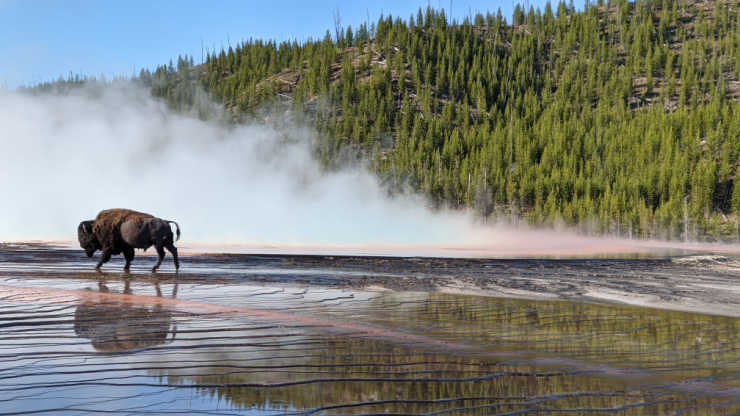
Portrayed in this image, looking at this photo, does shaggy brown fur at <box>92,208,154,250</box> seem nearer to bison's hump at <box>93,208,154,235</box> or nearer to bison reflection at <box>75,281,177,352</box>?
bison's hump at <box>93,208,154,235</box>

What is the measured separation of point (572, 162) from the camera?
11475 centimetres

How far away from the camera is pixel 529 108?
14925 cm

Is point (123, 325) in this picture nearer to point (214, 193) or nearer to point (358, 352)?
point (358, 352)

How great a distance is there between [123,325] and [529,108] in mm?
149198

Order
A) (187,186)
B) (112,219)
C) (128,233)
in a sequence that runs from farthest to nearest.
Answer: (187,186)
(112,219)
(128,233)

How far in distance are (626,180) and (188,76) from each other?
13170cm

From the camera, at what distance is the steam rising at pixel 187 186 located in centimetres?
6300

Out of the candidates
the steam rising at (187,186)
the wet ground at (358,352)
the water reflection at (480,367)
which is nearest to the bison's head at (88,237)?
the wet ground at (358,352)

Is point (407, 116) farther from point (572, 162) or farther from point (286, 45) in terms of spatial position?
point (286, 45)

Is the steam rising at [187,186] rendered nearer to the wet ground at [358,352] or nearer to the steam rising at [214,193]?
the steam rising at [214,193]

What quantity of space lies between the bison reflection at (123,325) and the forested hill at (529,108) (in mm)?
96570

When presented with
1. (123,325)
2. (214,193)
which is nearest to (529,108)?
(214,193)

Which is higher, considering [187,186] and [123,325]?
[187,186]

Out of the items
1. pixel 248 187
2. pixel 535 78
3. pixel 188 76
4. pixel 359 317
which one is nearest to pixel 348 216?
pixel 248 187
